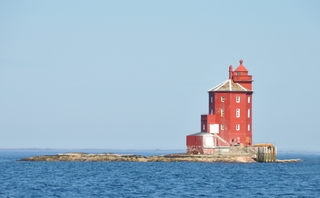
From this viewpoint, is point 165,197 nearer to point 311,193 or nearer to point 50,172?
point 311,193

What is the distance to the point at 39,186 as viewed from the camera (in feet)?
174

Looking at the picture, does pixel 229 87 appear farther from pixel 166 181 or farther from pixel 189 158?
pixel 166 181

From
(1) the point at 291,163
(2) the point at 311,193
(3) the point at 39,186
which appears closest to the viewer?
(2) the point at 311,193

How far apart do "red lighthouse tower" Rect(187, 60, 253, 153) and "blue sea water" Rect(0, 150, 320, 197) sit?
17.4 ft

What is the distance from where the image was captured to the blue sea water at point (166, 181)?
48.7m

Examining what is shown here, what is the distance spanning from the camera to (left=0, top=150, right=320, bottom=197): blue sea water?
48.7 metres

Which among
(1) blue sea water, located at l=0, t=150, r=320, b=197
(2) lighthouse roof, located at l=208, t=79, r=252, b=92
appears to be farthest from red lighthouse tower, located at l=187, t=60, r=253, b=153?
(1) blue sea water, located at l=0, t=150, r=320, b=197

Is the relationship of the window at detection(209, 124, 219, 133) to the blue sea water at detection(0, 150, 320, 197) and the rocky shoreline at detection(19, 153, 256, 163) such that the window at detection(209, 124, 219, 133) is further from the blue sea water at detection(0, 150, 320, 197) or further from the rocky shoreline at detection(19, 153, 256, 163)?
the blue sea water at detection(0, 150, 320, 197)

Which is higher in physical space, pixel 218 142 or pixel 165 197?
pixel 218 142

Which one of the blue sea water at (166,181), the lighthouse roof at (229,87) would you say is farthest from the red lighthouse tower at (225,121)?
the blue sea water at (166,181)

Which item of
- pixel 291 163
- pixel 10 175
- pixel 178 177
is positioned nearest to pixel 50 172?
pixel 10 175

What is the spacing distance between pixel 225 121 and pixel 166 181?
2670 cm

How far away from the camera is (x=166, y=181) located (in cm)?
5706

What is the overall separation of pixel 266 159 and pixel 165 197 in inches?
1515
